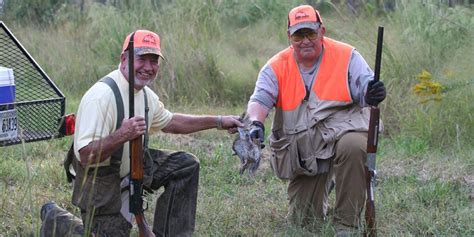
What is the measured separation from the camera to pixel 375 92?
563 centimetres

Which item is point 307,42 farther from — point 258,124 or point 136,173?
point 136,173

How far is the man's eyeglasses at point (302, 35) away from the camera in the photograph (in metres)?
5.93

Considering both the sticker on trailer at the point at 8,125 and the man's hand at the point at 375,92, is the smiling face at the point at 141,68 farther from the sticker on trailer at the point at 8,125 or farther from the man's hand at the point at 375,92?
the man's hand at the point at 375,92

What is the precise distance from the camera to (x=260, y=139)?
18.5 ft

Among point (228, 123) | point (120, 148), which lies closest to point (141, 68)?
point (120, 148)

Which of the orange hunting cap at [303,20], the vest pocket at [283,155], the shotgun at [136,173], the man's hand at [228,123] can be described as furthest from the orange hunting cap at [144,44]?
the vest pocket at [283,155]

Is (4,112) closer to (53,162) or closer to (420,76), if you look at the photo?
(53,162)

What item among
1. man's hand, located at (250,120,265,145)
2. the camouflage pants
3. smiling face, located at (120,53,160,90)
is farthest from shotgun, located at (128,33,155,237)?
man's hand, located at (250,120,265,145)

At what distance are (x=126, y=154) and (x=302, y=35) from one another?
1442 mm

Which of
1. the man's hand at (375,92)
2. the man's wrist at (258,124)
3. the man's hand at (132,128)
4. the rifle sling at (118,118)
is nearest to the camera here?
the man's hand at (132,128)

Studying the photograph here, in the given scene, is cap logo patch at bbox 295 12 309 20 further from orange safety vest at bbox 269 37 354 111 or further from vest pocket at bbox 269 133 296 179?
vest pocket at bbox 269 133 296 179

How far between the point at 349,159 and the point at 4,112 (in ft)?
6.89

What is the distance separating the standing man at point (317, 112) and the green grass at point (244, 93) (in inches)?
11.8

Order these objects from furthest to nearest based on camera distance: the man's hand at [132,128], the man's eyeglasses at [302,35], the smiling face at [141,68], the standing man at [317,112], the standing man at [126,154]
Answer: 1. the man's eyeglasses at [302,35]
2. the standing man at [317,112]
3. the smiling face at [141,68]
4. the standing man at [126,154]
5. the man's hand at [132,128]
